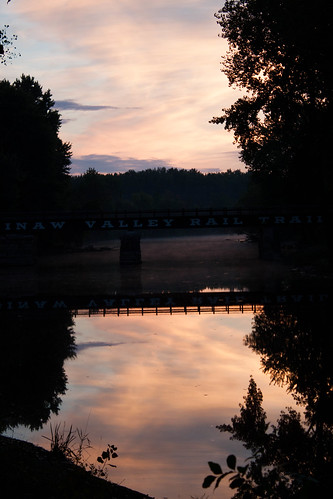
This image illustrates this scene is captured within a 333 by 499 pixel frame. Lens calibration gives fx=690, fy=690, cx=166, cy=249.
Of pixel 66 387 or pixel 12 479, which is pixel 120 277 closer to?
pixel 66 387

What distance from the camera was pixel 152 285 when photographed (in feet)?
170

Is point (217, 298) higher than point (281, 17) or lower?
lower

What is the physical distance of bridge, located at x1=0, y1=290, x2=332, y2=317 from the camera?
34562mm

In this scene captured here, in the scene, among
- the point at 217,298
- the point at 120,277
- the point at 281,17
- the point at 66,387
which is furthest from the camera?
the point at 120,277

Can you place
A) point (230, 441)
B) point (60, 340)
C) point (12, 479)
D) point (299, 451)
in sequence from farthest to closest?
point (60, 340), point (230, 441), point (299, 451), point (12, 479)

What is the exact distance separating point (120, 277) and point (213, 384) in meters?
43.2

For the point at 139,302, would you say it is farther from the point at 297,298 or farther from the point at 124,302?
the point at 297,298

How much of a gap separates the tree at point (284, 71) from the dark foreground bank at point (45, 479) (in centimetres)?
3830

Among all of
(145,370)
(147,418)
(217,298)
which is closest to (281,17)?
(217,298)

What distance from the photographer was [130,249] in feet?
257

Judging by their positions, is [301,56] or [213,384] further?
[301,56]

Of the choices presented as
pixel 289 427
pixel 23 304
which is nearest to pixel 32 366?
pixel 289 427

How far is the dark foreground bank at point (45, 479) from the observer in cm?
870

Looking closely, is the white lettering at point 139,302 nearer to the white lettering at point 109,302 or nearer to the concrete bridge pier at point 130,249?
the white lettering at point 109,302
